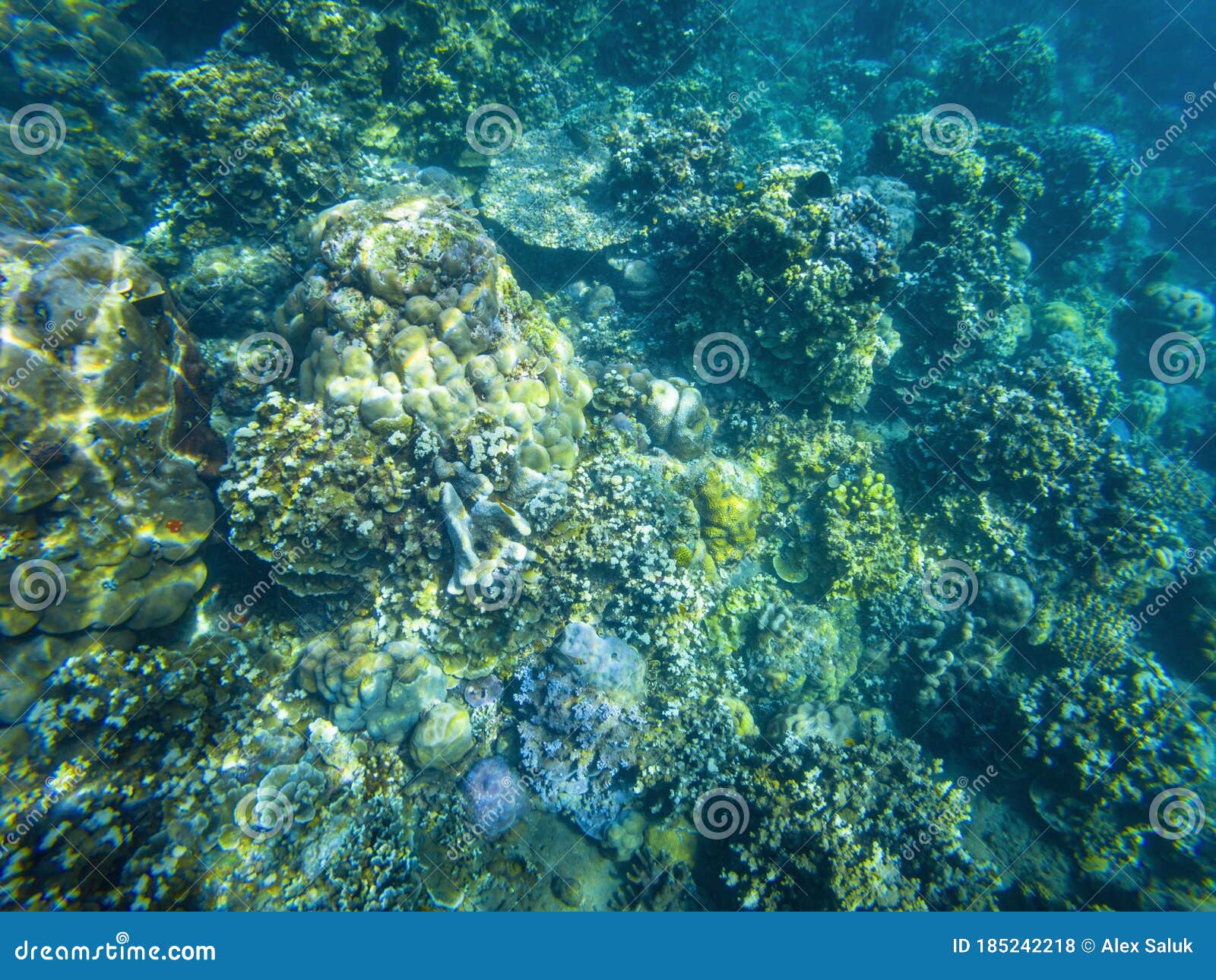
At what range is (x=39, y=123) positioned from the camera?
759 cm

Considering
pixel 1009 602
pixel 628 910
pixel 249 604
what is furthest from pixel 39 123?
pixel 1009 602

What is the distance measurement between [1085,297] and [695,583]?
1444 cm

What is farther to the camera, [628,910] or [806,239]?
[806,239]

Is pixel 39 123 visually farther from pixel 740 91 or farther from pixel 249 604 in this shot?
pixel 740 91
